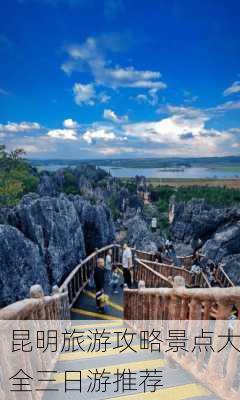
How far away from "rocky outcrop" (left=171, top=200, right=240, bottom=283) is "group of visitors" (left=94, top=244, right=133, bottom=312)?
1554 cm

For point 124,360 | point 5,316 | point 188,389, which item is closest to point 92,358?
point 124,360

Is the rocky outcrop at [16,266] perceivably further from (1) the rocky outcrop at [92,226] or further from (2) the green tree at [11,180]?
(2) the green tree at [11,180]

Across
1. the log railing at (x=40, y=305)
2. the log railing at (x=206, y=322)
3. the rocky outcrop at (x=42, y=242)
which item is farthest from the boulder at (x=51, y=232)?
the log railing at (x=206, y=322)

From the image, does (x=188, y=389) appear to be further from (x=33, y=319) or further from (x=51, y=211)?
(x=51, y=211)

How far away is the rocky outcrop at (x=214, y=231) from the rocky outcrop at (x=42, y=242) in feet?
53.2

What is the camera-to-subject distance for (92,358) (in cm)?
338

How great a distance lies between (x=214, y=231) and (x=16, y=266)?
107ft

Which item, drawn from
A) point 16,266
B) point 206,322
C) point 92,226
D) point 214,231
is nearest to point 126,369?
point 206,322

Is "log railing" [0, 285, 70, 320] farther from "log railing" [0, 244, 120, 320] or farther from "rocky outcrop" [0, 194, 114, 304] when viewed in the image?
"rocky outcrop" [0, 194, 114, 304]

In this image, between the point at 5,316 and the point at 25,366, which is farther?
the point at 25,366

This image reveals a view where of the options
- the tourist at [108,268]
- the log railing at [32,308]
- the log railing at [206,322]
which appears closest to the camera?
the log railing at [32,308]

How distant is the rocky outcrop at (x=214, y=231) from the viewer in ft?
83.1

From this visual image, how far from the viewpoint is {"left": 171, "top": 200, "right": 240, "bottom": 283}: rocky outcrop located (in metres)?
25.3

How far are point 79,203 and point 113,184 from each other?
5810 cm
